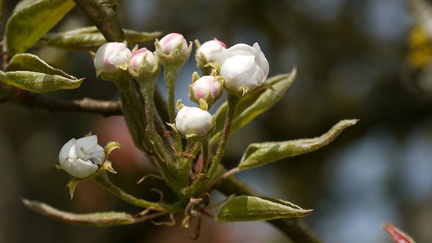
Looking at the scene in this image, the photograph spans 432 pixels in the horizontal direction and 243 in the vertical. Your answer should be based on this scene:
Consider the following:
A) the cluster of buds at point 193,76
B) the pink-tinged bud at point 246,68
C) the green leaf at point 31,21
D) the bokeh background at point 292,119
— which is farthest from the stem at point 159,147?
the bokeh background at point 292,119

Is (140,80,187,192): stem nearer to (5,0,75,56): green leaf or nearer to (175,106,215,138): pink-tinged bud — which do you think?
(175,106,215,138): pink-tinged bud

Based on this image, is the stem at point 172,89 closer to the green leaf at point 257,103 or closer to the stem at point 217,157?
the stem at point 217,157

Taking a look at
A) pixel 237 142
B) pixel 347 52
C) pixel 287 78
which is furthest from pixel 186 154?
pixel 347 52

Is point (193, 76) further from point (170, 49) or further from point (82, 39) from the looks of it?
point (82, 39)

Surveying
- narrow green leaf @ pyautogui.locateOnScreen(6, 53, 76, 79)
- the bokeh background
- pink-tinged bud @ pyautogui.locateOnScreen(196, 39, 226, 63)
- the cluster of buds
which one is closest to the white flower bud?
the cluster of buds

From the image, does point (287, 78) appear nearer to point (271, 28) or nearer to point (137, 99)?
point (137, 99)

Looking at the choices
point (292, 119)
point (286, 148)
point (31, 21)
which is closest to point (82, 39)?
point (31, 21)
